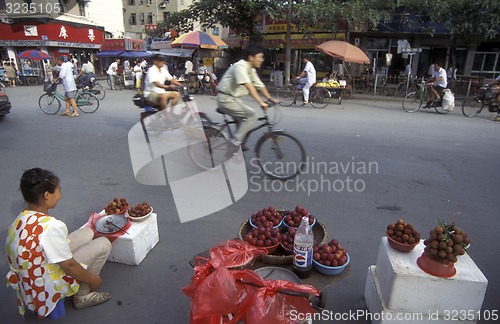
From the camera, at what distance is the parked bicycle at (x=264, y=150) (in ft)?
16.5

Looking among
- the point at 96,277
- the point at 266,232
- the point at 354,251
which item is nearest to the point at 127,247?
the point at 96,277

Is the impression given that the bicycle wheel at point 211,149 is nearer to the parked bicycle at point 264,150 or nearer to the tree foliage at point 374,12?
the parked bicycle at point 264,150

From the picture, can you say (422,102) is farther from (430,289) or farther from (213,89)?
(430,289)

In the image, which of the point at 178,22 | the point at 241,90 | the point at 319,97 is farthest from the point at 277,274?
the point at 178,22

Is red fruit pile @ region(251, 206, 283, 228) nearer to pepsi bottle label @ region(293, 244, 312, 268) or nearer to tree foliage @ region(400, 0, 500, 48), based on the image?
pepsi bottle label @ region(293, 244, 312, 268)

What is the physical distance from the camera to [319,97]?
12.6 meters

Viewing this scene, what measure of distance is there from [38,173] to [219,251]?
4.22 feet

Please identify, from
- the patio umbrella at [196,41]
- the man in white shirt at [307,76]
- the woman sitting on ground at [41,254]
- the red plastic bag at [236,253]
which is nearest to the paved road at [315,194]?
the woman sitting on ground at [41,254]

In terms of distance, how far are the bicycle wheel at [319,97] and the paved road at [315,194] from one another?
148 inches

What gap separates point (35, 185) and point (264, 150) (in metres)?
3.40

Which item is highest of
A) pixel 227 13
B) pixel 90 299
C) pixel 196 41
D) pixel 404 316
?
pixel 227 13

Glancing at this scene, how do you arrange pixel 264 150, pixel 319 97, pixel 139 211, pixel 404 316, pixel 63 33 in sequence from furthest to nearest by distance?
pixel 63 33
pixel 319 97
pixel 264 150
pixel 139 211
pixel 404 316

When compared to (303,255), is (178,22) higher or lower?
higher

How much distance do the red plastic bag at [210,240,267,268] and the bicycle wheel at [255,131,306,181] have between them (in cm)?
287
